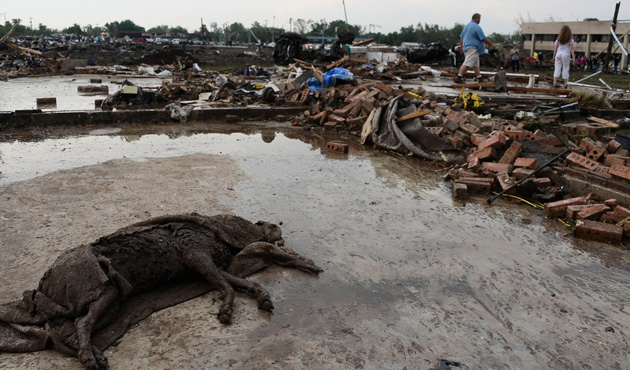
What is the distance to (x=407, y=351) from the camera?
298 centimetres

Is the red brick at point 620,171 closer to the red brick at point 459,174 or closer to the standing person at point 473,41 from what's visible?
the red brick at point 459,174

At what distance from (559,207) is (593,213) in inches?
14.8

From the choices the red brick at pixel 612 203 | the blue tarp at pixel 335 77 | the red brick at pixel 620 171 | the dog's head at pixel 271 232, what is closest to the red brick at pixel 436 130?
the red brick at pixel 620 171

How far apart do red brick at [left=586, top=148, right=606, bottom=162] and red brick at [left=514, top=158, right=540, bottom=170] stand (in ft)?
2.24

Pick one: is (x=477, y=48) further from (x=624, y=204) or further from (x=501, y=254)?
(x=501, y=254)

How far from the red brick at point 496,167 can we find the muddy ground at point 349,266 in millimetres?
682

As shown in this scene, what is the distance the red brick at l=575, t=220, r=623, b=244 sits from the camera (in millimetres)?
4762

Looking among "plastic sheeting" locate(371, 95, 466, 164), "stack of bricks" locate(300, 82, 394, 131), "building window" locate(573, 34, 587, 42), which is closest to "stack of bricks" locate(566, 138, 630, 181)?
"plastic sheeting" locate(371, 95, 466, 164)

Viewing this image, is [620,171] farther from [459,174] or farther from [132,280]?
[132,280]

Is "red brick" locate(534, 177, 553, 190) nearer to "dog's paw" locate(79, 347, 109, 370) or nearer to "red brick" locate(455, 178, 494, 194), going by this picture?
"red brick" locate(455, 178, 494, 194)

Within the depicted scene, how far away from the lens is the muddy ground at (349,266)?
2963mm

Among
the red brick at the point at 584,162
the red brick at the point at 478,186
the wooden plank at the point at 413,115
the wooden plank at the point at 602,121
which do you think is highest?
the wooden plank at the point at 413,115

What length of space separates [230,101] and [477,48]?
723 centimetres

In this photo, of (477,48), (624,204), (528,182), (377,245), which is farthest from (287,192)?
(477,48)
